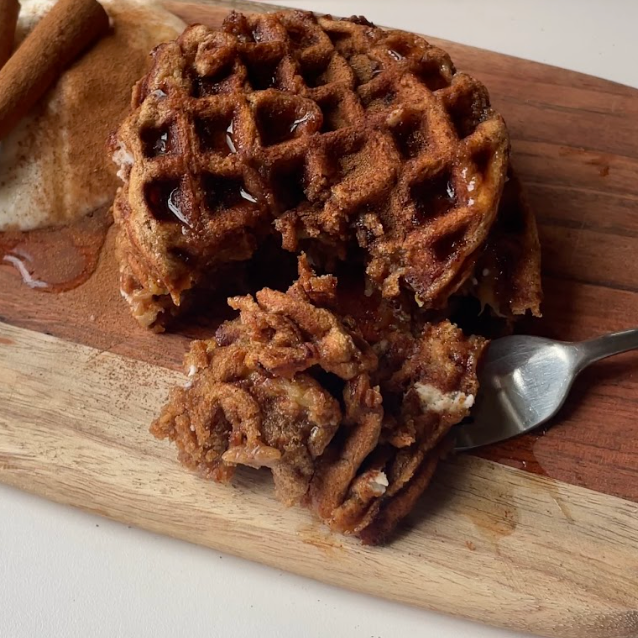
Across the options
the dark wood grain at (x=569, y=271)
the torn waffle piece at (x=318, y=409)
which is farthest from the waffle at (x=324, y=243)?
the dark wood grain at (x=569, y=271)

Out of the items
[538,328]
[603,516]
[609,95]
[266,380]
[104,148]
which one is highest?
[104,148]

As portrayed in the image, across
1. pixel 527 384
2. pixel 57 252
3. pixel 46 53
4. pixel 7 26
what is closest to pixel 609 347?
pixel 527 384

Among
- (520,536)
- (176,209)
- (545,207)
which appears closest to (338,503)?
(520,536)

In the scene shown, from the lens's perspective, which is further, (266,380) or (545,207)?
(545,207)

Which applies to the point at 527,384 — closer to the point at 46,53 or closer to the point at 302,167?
the point at 302,167

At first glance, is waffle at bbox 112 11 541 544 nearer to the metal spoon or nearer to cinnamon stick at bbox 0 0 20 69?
the metal spoon

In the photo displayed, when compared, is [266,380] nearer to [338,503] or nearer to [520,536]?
[338,503]

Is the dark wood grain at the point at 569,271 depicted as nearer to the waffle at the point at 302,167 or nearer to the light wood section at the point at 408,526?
the light wood section at the point at 408,526
